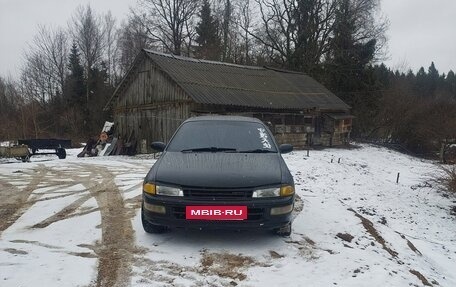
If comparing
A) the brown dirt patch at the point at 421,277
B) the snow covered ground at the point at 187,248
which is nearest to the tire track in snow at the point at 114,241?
the snow covered ground at the point at 187,248

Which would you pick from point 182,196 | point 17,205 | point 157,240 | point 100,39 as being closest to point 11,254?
point 157,240

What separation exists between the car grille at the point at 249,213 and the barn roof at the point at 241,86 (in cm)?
1418

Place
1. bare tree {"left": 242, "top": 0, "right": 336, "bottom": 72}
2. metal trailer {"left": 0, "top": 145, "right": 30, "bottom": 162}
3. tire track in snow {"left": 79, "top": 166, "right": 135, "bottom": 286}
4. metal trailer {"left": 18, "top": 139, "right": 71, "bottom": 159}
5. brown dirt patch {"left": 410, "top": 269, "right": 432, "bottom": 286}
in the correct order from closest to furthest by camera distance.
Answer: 1. tire track in snow {"left": 79, "top": 166, "right": 135, "bottom": 286}
2. brown dirt patch {"left": 410, "top": 269, "right": 432, "bottom": 286}
3. metal trailer {"left": 0, "top": 145, "right": 30, "bottom": 162}
4. metal trailer {"left": 18, "top": 139, "right": 71, "bottom": 159}
5. bare tree {"left": 242, "top": 0, "right": 336, "bottom": 72}

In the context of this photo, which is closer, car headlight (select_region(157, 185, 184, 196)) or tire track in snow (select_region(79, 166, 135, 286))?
tire track in snow (select_region(79, 166, 135, 286))

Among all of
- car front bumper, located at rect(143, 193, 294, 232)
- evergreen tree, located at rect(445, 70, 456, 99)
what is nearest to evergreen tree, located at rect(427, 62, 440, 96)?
evergreen tree, located at rect(445, 70, 456, 99)

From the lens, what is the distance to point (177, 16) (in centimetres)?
4012

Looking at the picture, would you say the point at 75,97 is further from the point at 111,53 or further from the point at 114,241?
the point at 114,241

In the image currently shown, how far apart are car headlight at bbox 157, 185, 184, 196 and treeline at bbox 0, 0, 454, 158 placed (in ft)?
97.9

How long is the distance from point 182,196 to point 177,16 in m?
38.7

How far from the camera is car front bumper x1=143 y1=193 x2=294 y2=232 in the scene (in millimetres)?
4367

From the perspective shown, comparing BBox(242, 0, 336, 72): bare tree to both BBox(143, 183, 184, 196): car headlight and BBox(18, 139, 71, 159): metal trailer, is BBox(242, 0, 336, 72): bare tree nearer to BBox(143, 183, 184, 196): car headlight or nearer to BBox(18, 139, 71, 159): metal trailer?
BBox(18, 139, 71, 159): metal trailer

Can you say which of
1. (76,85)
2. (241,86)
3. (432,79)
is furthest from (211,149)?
(432,79)

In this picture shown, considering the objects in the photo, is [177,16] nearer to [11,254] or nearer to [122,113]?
[122,113]

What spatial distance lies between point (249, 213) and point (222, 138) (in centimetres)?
170
